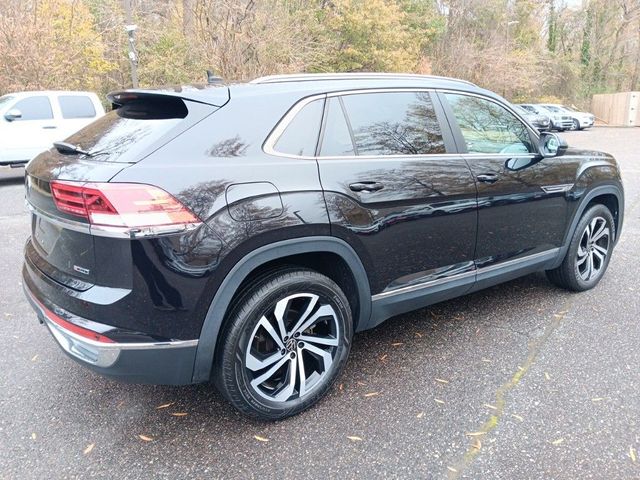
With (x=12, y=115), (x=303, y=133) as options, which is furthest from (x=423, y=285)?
(x=12, y=115)

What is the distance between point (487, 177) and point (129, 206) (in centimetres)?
219

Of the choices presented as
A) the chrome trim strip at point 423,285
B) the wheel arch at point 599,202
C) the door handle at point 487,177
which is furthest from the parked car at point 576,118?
the chrome trim strip at point 423,285

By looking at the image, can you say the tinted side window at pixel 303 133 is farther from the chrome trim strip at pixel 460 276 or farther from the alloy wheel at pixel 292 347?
the chrome trim strip at pixel 460 276

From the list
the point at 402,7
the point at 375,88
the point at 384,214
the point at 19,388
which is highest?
the point at 402,7

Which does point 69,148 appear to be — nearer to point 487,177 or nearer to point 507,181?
point 487,177

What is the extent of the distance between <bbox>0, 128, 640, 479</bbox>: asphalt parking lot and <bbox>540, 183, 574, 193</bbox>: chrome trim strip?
948 mm

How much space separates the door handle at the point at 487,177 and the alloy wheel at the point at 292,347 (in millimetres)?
1327

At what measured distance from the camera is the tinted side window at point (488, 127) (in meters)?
3.15

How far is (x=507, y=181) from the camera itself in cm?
322

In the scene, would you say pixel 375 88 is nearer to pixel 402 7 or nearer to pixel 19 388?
pixel 19 388

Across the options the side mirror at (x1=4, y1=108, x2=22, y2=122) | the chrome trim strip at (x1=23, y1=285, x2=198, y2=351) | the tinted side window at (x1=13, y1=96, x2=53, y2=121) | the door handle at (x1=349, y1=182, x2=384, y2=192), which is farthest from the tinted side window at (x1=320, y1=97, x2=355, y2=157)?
the tinted side window at (x1=13, y1=96, x2=53, y2=121)

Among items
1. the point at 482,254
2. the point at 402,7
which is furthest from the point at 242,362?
the point at 402,7

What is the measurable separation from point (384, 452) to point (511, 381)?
0.99 m

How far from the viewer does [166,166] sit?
207 centimetres
